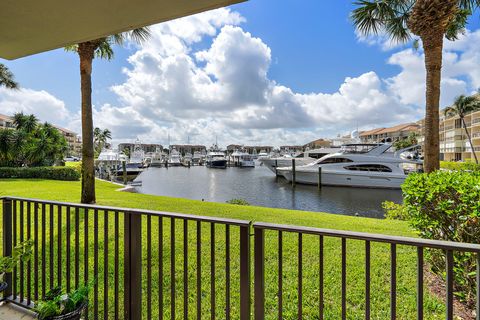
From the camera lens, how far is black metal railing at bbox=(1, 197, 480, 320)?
141 cm

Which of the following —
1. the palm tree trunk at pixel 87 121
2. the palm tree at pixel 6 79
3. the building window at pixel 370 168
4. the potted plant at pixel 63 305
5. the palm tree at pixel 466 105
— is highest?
the palm tree at pixel 466 105

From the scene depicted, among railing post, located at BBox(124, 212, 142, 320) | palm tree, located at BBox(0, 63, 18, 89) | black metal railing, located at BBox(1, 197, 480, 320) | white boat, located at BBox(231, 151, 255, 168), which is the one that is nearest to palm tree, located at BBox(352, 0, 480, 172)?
black metal railing, located at BBox(1, 197, 480, 320)

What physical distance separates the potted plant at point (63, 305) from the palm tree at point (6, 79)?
81.0ft

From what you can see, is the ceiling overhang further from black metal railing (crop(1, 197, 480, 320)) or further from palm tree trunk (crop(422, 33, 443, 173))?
palm tree trunk (crop(422, 33, 443, 173))

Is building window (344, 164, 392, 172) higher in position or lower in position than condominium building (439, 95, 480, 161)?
lower

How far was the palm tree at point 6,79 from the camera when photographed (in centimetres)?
1817

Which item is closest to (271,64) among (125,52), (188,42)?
(188,42)

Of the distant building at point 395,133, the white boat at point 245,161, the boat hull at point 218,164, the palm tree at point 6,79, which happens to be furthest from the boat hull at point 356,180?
the distant building at point 395,133

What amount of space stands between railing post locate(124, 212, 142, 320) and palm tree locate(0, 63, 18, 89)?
24.9 m

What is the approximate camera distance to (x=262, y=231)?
152cm

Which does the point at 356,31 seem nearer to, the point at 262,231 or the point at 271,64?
the point at 271,64

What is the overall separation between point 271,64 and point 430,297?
13.2 meters

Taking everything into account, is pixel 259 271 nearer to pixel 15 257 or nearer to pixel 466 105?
pixel 15 257

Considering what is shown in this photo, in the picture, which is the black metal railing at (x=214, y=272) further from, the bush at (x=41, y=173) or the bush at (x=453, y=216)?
the bush at (x=41, y=173)
